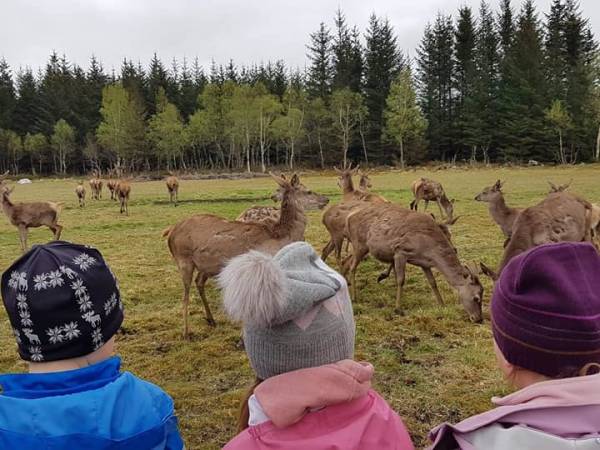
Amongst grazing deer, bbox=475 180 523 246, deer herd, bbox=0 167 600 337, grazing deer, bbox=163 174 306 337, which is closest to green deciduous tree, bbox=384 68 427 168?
grazing deer, bbox=475 180 523 246

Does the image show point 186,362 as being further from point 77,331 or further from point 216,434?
point 77,331

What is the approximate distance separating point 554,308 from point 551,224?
827 cm

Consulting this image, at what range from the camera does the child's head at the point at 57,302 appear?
1870 mm

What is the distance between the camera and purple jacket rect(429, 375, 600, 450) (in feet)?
4.57

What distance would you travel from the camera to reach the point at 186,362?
605 cm

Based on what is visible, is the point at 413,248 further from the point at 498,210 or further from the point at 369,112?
the point at 369,112

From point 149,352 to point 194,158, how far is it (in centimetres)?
6210

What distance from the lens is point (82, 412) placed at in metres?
1.77

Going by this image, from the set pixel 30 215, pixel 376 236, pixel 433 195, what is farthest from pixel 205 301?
pixel 433 195

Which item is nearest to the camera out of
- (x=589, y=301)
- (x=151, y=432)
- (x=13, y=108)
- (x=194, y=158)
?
(x=589, y=301)

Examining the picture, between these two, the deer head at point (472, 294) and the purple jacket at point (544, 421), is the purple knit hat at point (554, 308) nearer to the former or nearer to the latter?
the purple jacket at point (544, 421)

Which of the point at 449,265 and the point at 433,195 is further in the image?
the point at 433,195

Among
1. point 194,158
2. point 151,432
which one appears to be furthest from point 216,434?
point 194,158

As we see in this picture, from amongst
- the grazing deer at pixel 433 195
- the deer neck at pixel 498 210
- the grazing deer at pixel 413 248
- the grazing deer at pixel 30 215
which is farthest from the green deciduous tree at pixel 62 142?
the grazing deer at pixel 413 248
